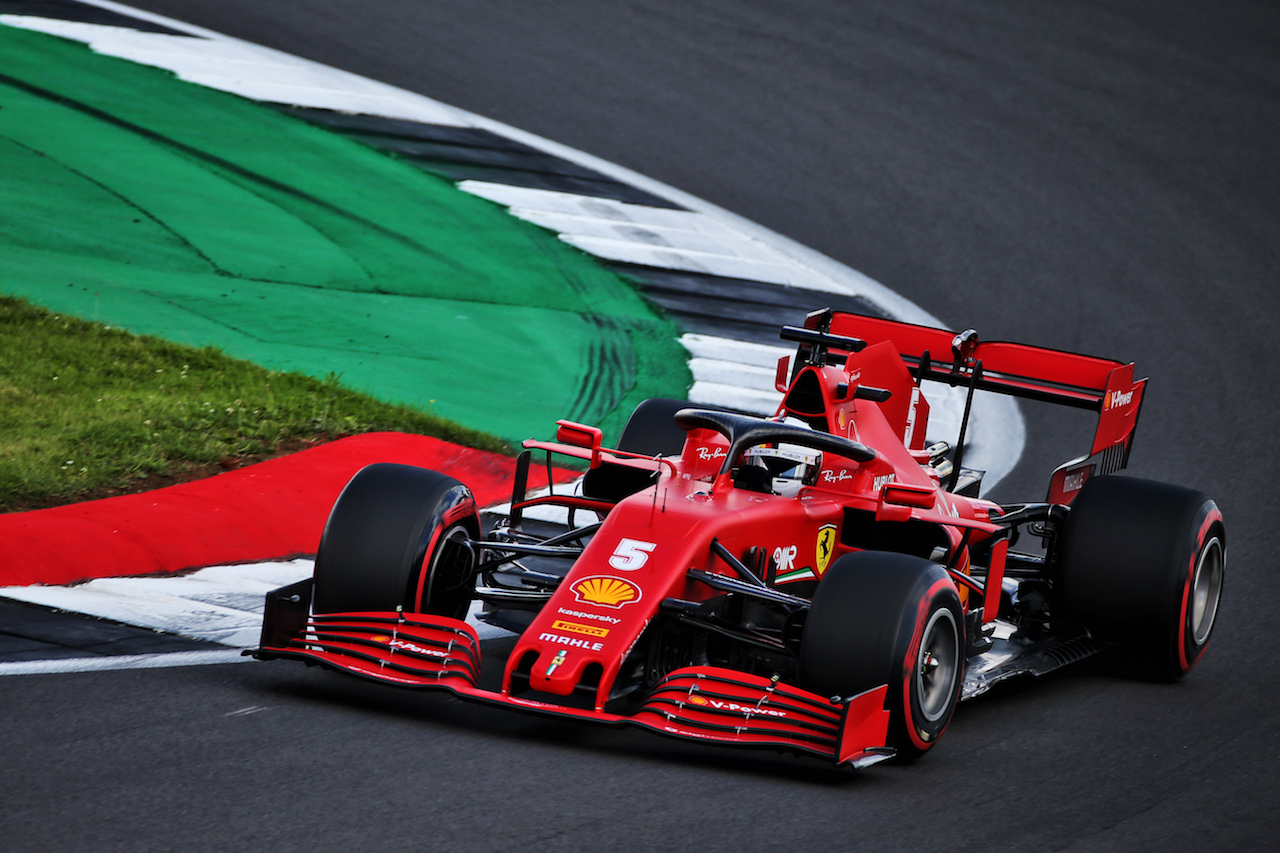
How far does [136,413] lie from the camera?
9.23 metres

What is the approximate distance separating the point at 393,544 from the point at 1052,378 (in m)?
4.14

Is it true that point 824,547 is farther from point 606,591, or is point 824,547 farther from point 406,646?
point 406,646

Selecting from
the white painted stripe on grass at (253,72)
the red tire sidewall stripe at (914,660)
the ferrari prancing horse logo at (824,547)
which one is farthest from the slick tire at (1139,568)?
the white painted stripe on grass at (253,72)

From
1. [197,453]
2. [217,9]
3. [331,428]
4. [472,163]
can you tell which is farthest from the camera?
[217,9]

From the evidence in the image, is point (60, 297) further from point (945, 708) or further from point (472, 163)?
point (945, 708)

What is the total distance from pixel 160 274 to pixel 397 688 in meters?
7.17

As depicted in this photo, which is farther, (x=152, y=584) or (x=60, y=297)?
(x=60, y=297)

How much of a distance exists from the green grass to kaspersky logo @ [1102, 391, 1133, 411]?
3.97 meters

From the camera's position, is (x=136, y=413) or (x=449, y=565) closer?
(x=449, y=565)

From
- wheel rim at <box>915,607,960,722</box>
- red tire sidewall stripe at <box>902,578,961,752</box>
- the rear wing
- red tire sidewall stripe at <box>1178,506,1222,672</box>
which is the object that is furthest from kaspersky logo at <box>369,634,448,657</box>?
red tire sidewall stripe at <box>1178,506,1222,672</box>

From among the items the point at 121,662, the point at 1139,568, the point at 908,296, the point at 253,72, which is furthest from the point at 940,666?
the point at 253,72

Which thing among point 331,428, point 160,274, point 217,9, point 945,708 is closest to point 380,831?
point 945,708

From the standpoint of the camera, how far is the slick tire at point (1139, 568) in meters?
7.29

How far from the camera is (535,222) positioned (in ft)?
47.9
